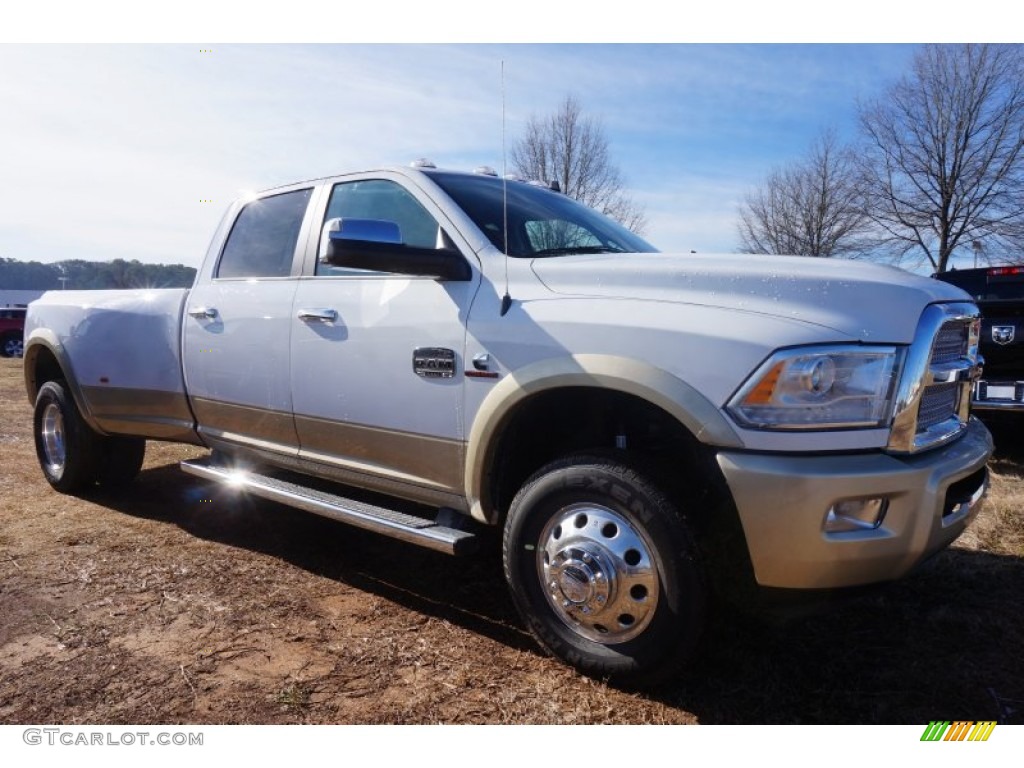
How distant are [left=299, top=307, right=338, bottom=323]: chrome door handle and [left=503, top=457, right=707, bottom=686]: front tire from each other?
127cm

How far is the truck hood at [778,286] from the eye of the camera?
7.49ft

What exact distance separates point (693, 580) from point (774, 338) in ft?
2.62

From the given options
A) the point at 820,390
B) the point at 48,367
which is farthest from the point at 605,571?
the point at 48,367

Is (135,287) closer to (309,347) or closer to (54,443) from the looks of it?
(54,443)

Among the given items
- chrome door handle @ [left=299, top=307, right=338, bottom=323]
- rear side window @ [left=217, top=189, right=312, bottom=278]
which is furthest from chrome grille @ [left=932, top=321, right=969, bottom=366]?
rear side window @ [left=217, top=189, right=312, bottom=278]

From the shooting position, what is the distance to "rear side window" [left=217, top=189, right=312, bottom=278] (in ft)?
12.8

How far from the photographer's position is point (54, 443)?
5.33m

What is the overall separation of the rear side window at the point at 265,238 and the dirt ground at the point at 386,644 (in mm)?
1564

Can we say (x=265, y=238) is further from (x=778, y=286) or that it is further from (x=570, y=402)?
(x=778, y=286)

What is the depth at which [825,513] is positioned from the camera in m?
2.17

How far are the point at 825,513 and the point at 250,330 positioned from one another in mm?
2864

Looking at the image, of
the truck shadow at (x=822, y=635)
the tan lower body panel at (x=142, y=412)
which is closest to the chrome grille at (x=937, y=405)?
the truck shadow at (x=822, y=635)

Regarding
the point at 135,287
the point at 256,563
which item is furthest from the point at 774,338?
the point at 135,287

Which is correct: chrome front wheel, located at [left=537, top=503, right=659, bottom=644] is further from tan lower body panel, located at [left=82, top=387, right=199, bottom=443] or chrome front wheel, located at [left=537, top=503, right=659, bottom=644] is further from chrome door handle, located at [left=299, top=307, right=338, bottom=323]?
tan lower body panel, located at [left=82, top=387, right=199, bottom=443]
